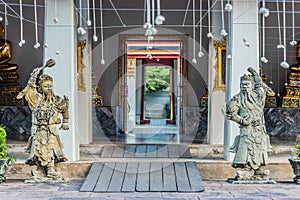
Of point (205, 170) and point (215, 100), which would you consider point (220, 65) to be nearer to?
point (215, 100)

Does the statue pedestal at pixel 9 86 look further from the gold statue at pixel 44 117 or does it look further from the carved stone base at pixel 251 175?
the carved stone base at pixel 251 175

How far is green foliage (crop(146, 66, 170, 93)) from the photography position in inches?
746

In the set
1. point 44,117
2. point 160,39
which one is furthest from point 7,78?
point 44,117

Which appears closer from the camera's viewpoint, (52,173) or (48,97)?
(48,97)

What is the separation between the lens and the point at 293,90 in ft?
33.3

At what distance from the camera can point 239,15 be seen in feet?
22.5

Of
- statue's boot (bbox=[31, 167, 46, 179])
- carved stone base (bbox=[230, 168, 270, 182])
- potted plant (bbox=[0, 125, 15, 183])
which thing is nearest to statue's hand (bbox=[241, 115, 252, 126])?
carved stone base (bbox=[230, 168, 270, 182])

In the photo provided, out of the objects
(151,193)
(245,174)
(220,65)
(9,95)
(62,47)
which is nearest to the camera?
(151,193)

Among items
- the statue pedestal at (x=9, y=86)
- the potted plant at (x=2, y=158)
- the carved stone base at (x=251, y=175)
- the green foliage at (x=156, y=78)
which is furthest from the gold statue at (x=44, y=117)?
the green foliage at (x=156, y=78)

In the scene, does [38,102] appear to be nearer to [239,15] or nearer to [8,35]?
[239,15]

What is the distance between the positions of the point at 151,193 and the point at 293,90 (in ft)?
18.1

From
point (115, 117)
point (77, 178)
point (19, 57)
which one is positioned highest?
point (19, 57)

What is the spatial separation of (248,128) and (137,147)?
234 cm

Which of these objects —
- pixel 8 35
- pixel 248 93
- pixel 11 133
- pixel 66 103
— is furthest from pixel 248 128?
pixel 8 35
